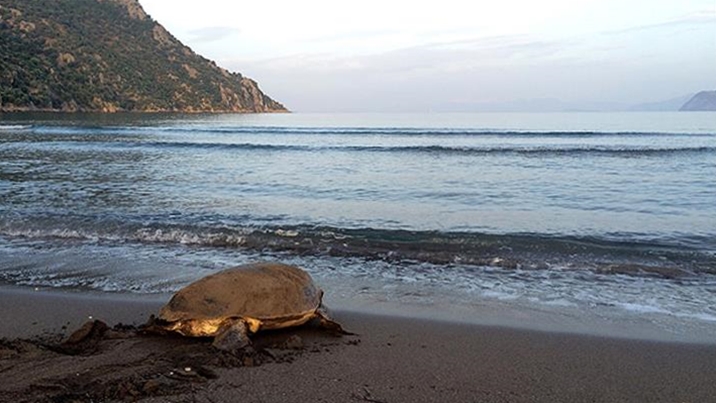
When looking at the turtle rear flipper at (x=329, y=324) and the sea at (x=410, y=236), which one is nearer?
the turtle rear flipper at (x=329, y=324)

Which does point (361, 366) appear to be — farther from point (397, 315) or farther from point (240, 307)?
point (397, 315)

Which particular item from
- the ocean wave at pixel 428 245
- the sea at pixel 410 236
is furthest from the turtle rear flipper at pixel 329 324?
the ocean wave at pixel 428 245

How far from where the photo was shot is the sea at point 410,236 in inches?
238

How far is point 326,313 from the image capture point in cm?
497

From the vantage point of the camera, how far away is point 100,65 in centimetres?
9700

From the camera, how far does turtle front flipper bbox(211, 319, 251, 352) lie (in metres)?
4.32

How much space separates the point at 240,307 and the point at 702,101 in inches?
8561

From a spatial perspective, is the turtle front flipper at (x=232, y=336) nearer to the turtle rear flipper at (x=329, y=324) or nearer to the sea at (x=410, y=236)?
the turtle rear flipper at (x=329, y=324)

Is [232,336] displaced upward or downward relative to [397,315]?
upward

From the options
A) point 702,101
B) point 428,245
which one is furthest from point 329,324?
point 702,101

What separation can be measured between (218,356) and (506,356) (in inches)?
83.9

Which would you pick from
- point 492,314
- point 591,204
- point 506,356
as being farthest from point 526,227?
point 506,356

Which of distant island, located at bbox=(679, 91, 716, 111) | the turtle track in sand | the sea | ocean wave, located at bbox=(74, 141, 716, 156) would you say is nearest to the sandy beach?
the turtle track in sand

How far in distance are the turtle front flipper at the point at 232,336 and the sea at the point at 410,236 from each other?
1.49 metres
